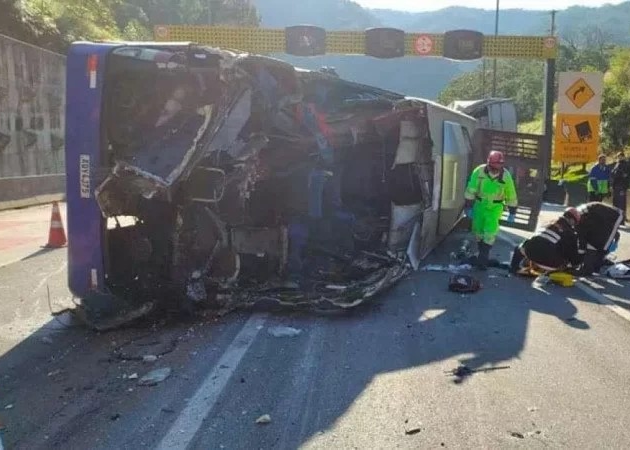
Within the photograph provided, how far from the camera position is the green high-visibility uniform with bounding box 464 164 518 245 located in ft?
27.3

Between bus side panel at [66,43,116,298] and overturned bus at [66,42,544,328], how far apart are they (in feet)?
0.03

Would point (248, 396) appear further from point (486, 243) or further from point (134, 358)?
point (486, 243)

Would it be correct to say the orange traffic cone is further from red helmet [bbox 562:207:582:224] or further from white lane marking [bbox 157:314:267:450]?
red helmet [bbox 562:207:582:224]

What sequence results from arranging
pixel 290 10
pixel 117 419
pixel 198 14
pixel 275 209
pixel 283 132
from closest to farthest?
pixel 117 419 < pixel 283 132 < pixel 275 209 < pixel 198 14 < pixel 290 10

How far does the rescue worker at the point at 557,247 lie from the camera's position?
25.7 feet

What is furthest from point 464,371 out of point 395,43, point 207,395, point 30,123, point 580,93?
point 30,123

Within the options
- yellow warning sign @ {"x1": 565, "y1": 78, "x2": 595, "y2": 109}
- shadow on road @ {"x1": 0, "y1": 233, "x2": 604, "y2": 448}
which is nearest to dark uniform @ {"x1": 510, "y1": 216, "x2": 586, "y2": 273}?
shadow on road @ {"x1": 0, "y1": 233, "x2": 604, "y2": 448}

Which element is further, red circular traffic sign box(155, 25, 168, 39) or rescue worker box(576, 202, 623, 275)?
red circular traffic sign box(155, 25, 168, 39)

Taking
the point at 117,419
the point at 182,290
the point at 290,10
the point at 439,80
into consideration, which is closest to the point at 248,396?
the point at 117,419

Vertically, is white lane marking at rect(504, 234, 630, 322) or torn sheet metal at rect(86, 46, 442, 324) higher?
torn sheet metal at rect(86, 46, 442, 324)

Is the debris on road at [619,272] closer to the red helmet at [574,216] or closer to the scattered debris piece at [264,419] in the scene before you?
the red helmet at [574,216]

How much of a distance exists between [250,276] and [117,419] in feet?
9.62

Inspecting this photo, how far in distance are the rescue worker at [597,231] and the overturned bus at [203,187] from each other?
2276 millimetres

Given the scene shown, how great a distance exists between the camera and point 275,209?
6.88m
